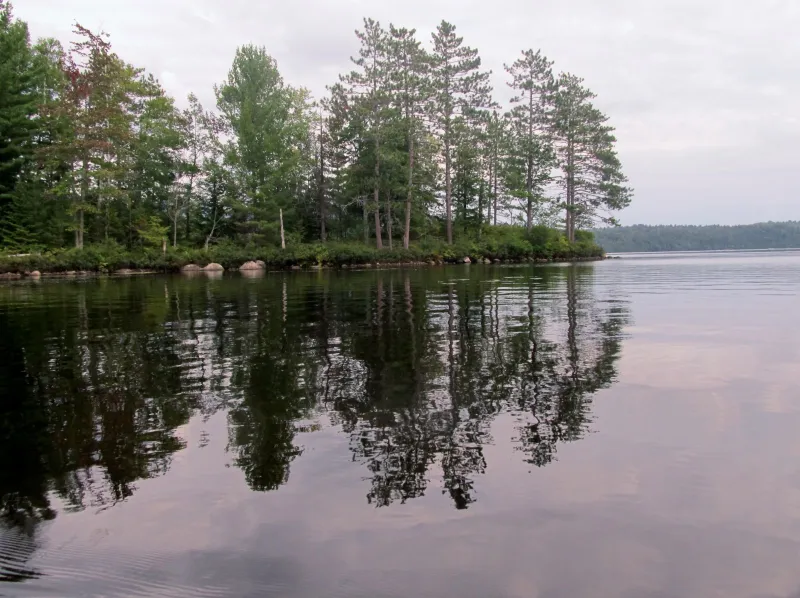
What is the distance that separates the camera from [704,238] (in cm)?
13612

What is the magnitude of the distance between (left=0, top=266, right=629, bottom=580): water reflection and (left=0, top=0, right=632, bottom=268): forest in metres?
31.8

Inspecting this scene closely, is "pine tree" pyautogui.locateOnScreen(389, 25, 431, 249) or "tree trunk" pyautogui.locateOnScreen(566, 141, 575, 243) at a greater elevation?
"pine tree" pyautogui.locateOnScreen(389, 25, 431, 249)

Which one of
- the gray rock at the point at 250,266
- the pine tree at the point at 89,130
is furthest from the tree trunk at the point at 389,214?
the pine tree at the point at 89,130

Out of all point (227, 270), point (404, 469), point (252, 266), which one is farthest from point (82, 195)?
point (404, 469)

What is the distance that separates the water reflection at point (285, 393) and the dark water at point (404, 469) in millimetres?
33

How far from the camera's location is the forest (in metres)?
38.8

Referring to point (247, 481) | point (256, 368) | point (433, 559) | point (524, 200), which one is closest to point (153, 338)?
point (256, 368)

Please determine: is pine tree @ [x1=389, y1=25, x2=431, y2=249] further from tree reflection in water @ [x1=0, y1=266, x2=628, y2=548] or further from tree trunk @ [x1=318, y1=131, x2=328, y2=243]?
tree reflection in water @ [x1=0, y1=266, x2=628, y2=548]

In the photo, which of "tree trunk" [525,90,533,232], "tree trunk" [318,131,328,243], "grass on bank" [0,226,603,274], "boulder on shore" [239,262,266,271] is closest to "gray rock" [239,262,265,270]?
"boulder on shore" [239,262,266,271]

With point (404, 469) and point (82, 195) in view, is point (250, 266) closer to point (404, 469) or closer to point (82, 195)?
point (82, 195)

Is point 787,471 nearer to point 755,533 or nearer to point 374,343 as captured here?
point 755,533

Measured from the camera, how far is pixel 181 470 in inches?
158

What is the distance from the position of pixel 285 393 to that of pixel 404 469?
237cm

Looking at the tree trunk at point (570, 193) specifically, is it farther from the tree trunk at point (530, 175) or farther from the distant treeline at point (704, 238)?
the distant treeline at point (704, 238)
